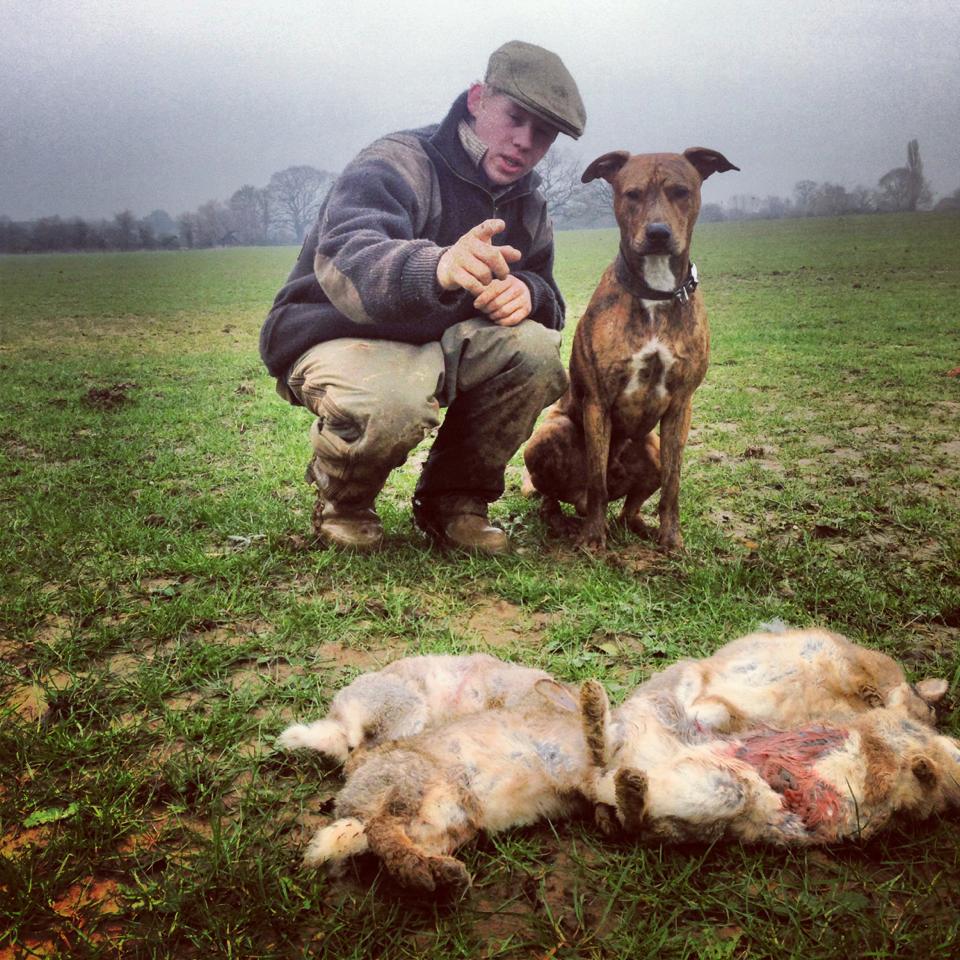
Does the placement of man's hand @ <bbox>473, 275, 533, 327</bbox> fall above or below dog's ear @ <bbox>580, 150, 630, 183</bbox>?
below

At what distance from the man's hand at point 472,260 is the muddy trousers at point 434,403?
1.35ft

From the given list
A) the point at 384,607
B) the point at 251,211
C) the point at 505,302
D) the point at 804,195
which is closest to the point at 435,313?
the point at 505,302

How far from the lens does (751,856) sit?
61.0 inches

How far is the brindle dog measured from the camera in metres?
3.01

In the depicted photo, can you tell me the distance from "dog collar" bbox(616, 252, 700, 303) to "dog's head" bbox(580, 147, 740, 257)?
0.28 feet

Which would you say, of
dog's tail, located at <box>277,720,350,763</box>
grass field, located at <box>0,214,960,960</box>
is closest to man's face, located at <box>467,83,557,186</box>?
grass field, located at <box>0,214,960,960</box>

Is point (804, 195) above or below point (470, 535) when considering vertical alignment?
above

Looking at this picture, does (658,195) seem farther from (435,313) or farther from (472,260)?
(435,313)

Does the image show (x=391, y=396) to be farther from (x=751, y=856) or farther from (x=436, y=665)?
(x=751, y=856)

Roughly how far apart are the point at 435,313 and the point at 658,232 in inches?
38.7

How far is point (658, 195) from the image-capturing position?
3.00m

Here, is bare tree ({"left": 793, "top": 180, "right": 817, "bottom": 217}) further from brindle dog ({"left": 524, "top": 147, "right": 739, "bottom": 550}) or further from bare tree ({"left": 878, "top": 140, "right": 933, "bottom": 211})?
brindle dog ({"left": 524, "top": 147, "right": 739, "bottom": 550})

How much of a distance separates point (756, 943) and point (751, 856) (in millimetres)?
198

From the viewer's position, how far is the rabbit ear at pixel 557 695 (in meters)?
1.79
